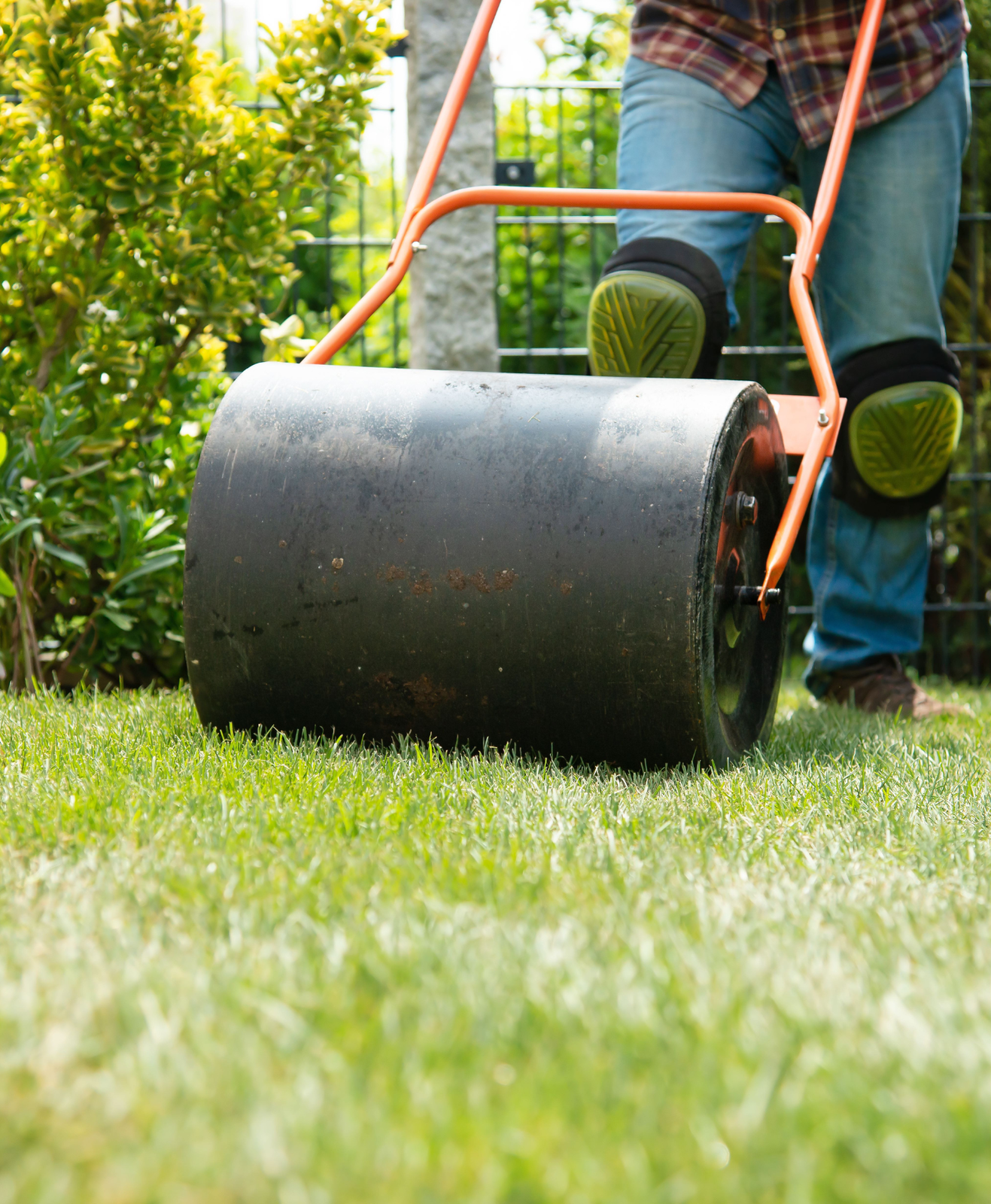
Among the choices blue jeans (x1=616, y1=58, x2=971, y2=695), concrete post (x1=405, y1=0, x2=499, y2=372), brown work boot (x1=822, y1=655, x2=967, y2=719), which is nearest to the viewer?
blue jeans (x1=616, y1=58, x2=971, y2=695)

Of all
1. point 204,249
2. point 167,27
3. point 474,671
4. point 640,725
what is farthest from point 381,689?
point 167,27

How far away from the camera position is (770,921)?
114 cm

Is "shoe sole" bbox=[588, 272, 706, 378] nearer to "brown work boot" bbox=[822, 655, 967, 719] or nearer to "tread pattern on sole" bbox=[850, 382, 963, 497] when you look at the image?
"tread pattern on sole" bbox=[850, 382, 963, 497]

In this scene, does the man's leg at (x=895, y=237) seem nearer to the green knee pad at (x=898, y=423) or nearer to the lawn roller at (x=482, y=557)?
the green knee pad at (x=898, y=423)

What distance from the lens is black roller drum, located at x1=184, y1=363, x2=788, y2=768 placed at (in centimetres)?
174

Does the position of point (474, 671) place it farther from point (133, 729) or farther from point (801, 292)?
point (801, 292)

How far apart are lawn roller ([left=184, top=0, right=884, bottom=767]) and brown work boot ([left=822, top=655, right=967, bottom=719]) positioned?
90cm

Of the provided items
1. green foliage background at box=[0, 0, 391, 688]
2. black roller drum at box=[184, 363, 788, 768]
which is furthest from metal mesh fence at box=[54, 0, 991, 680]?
black roller drum at box=[184, 363, 788, 768]

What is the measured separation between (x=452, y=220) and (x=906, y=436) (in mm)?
1897

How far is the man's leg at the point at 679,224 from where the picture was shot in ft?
7.64

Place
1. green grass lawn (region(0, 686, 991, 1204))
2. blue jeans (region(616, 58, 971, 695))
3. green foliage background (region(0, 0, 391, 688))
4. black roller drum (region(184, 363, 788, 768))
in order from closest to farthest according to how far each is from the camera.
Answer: green grass lawn (region(0, 686, 991, 1204)) → black roller drum (region(184, 363, 788, 768)) → blue jeans (region(616, 58, 971, 695)) → green foliage background (region(0, 0, 391, 688))

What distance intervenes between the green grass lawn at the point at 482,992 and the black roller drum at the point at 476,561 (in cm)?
19

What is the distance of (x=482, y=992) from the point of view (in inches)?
37.4

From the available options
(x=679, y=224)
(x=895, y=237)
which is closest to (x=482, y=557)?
(x=679, y=224)
